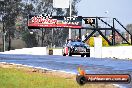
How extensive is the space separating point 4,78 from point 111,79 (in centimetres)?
717

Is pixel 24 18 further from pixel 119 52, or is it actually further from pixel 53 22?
pixel 119 52

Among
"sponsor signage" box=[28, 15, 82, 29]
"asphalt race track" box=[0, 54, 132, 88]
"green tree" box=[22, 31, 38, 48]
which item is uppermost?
"sponsor signage" box=[28, 15, 82, 29]

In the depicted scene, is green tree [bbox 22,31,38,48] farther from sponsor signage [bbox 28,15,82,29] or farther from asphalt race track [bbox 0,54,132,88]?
asphalt race track [bbox 0,54,132,88]

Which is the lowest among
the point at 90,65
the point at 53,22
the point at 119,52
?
the point at 119,52

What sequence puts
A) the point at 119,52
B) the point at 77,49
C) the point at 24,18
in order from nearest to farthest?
the point at 77,49, the point at 119,52, the point at 24,18

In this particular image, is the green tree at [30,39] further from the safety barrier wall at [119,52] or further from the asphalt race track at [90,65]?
the asphalt race track at [90,65]

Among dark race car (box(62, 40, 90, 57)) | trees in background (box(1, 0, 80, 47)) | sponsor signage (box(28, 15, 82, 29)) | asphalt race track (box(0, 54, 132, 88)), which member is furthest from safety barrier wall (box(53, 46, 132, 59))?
trees in background (box(1, 0, 80, 47))

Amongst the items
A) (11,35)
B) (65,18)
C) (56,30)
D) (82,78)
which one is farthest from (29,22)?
(82,78)

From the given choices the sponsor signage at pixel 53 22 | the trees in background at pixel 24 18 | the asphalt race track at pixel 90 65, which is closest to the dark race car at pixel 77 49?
the asphalt race track at pixel 90 65

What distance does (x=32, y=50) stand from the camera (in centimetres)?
4703

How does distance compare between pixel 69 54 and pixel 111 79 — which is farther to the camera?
pixel 69 54

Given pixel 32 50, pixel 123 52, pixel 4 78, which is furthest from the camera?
pixel 32 50

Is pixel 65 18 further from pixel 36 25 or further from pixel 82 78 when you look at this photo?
pixel 82 78

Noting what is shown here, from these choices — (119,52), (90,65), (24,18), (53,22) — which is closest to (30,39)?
(24,18)
